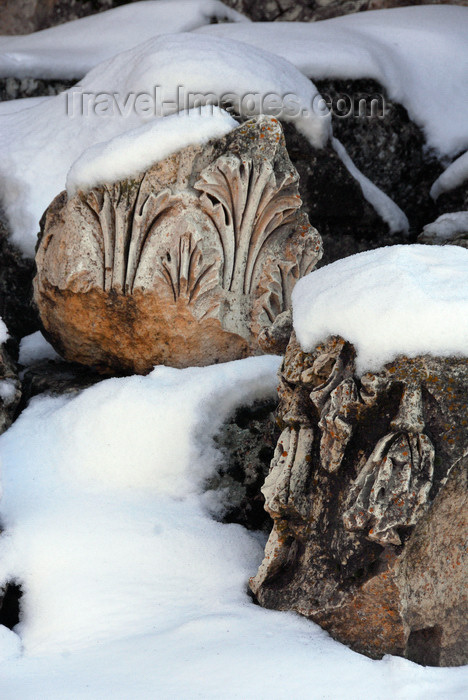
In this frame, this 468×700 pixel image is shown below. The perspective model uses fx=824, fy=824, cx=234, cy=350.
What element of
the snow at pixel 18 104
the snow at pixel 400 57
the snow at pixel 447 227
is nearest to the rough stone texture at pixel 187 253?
the snow at pixel 447 227

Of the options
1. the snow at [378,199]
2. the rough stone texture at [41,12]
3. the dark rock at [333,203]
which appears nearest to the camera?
the dark rock at [333,203]

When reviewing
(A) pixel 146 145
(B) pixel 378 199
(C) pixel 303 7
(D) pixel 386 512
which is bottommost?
(B) pixel 378 199

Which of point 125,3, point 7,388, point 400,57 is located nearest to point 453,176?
point 400,57

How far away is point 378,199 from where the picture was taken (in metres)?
4.32

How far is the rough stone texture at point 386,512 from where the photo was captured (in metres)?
1.81

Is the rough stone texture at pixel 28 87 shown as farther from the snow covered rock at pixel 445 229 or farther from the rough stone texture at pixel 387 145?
the snow covered rock at pixel 445 229

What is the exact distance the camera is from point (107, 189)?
2.84 meters

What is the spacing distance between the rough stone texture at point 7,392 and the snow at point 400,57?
2.41m

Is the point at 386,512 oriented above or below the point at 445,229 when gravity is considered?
above

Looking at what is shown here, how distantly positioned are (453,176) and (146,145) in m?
2.14

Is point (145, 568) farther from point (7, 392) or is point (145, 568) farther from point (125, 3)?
point (125, 3)

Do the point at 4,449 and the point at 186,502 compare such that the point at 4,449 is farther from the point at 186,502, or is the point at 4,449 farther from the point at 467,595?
the point at 467,595

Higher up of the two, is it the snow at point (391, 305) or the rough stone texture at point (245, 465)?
the snow at point (391, 305)

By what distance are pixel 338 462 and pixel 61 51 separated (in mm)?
4233
